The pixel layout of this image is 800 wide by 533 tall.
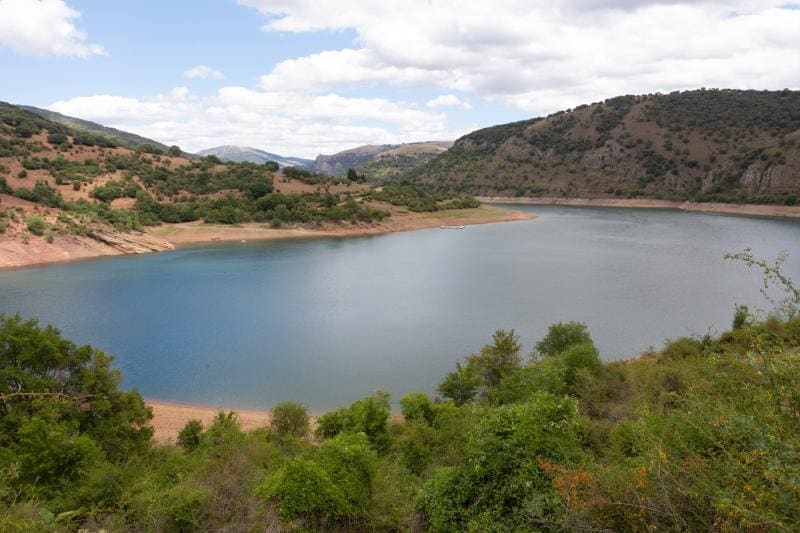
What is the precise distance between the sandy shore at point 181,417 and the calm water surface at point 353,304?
0.78 metres

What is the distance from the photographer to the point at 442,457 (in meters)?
12.9

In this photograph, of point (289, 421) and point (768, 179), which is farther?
point (768, 179)

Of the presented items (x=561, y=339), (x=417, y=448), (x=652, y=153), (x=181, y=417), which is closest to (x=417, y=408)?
(x=417, y=448)

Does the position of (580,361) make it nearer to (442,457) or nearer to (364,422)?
(442,457)

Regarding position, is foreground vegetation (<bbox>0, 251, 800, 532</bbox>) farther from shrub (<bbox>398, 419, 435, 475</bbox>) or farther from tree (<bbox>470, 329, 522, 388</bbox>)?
tree (<bbox>470, 329, 522, 388</bbox>)

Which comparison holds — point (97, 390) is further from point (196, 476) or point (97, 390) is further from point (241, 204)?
point (241, 204)

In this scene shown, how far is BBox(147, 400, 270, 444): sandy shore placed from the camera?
18.5 meters

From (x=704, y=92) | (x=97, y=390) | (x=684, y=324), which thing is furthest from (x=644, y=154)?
(x=97, y=390)

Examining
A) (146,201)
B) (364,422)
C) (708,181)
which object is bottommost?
(364,422)

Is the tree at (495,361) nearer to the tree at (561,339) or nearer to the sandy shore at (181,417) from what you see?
the tree at (561,339)

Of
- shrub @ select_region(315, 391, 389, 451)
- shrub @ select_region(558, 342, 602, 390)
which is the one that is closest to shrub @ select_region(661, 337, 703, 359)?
shrub @ select_region(558, 342, 602, 390)

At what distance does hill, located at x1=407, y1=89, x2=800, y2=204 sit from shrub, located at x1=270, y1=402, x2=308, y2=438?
107m

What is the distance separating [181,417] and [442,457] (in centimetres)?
1195

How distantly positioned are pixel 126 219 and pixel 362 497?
66417mm
